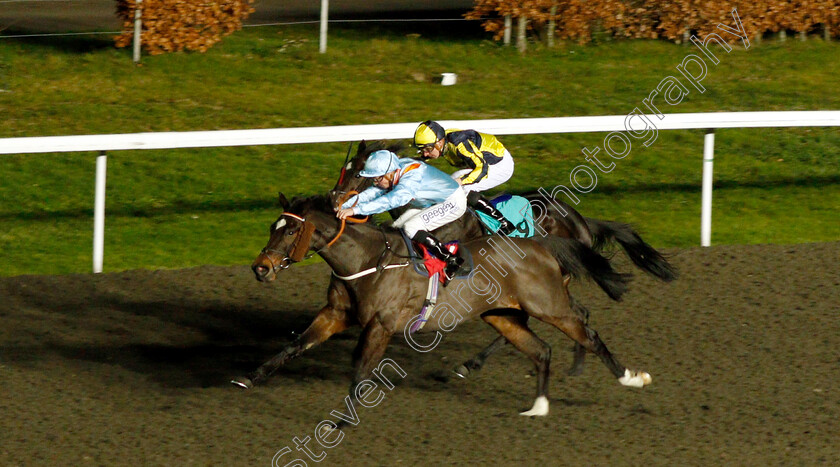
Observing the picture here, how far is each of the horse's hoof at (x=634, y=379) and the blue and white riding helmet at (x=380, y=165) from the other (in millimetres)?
1464

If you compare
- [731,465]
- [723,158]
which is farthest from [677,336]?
[723,158]

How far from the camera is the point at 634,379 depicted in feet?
16.3

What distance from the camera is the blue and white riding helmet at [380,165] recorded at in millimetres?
4754

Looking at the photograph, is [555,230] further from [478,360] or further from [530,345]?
[530,345]

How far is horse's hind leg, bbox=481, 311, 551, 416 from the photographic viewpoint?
476cm

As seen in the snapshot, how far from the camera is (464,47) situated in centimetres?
1219

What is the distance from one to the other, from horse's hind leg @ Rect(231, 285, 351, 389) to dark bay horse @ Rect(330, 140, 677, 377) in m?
0.68

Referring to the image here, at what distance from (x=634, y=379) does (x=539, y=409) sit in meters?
0.53

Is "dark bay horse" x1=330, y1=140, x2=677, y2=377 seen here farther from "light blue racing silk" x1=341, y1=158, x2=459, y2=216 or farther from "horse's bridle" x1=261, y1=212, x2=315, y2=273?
"horse's bridle" x1=261, y1=212, x2=315, y2=273

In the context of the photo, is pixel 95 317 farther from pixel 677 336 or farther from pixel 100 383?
pixel 677 336

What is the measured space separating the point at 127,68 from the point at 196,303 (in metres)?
5.55

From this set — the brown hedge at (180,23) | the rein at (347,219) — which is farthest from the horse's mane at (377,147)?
the brown hedge at (180,23)

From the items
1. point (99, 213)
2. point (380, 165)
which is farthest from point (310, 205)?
point (99, 213)

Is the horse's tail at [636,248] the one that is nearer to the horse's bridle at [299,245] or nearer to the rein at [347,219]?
the rein at [347,219]
